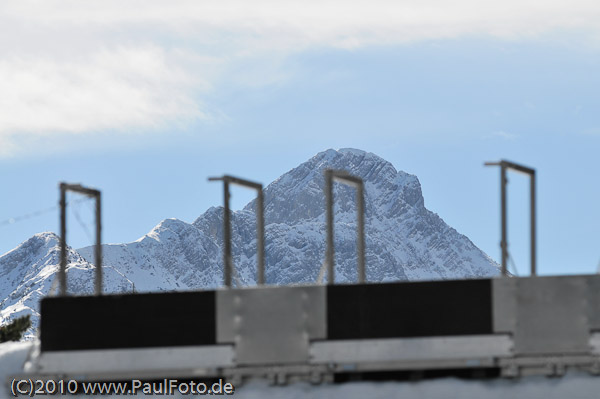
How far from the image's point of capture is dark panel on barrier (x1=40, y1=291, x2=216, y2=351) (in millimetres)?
24828

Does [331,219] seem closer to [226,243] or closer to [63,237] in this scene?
[226,243]

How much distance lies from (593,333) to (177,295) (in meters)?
9.11

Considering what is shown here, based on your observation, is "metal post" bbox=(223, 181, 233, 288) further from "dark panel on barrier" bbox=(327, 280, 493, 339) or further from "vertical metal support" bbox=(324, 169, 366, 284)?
"dark panel on barrier" bbox=(327, 280, 493, 339)

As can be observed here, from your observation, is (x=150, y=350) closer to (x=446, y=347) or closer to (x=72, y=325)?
(x=72, y=325)

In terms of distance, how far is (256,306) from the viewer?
24422 mm

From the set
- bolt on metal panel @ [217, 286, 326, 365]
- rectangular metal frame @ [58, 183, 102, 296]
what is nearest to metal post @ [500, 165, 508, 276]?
bolt on metal panel @ [217, 286, 326, 365]

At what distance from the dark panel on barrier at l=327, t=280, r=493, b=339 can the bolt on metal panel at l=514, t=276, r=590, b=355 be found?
72 centimetres

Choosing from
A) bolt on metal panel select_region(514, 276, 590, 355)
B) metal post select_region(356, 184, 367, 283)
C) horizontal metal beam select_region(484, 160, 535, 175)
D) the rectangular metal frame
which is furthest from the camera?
the rectangular metal frame

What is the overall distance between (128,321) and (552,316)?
369 inches

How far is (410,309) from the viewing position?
79.2 feet

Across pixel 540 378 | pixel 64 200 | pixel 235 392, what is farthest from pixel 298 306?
pixel 64 200

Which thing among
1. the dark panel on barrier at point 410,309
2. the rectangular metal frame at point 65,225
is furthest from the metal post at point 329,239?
the rectangular metal frame at point 65,225

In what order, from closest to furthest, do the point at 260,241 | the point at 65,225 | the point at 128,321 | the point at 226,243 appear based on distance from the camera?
the point at 128,321 < the point at 226,243 < the point at 260,241 < the point at 65,225

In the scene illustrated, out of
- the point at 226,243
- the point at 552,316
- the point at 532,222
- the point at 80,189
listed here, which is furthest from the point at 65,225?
the point at 552,316
